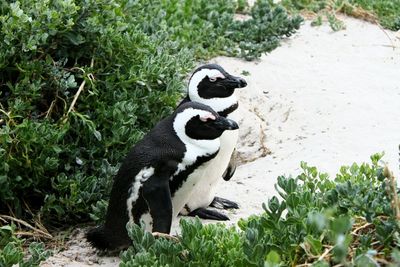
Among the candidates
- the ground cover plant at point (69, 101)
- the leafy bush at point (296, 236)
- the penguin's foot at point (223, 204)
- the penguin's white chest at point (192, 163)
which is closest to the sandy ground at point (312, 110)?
the penguin's foot at point (223, 204)

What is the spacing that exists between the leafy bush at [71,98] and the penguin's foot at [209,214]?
51cm

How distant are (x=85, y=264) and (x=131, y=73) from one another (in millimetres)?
1256

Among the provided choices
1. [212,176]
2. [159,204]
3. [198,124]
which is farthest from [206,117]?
[212,176]

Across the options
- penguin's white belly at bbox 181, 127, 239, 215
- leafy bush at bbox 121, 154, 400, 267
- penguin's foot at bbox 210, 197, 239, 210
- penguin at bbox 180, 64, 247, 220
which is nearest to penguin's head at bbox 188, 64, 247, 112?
penguin at bbox 180, 64, 247, 220

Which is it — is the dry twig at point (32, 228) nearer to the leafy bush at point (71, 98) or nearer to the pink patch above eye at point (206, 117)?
the leafy bush at point (71, 98)

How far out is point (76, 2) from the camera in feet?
15.2

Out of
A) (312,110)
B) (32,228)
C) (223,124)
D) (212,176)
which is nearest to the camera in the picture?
(223,124)

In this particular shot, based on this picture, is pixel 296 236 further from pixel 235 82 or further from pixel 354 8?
pixel 354 8

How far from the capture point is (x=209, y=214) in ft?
14.5

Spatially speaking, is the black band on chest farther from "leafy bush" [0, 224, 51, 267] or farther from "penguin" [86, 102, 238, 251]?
"leafy bush" [0, 224, 51, 267]

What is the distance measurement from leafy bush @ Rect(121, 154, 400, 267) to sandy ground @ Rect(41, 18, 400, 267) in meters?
1.11

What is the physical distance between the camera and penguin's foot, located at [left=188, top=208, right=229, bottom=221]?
4367 millimetres

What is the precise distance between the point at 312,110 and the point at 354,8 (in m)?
2.44

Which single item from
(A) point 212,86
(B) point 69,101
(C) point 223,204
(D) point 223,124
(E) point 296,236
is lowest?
(C) point 223,204
